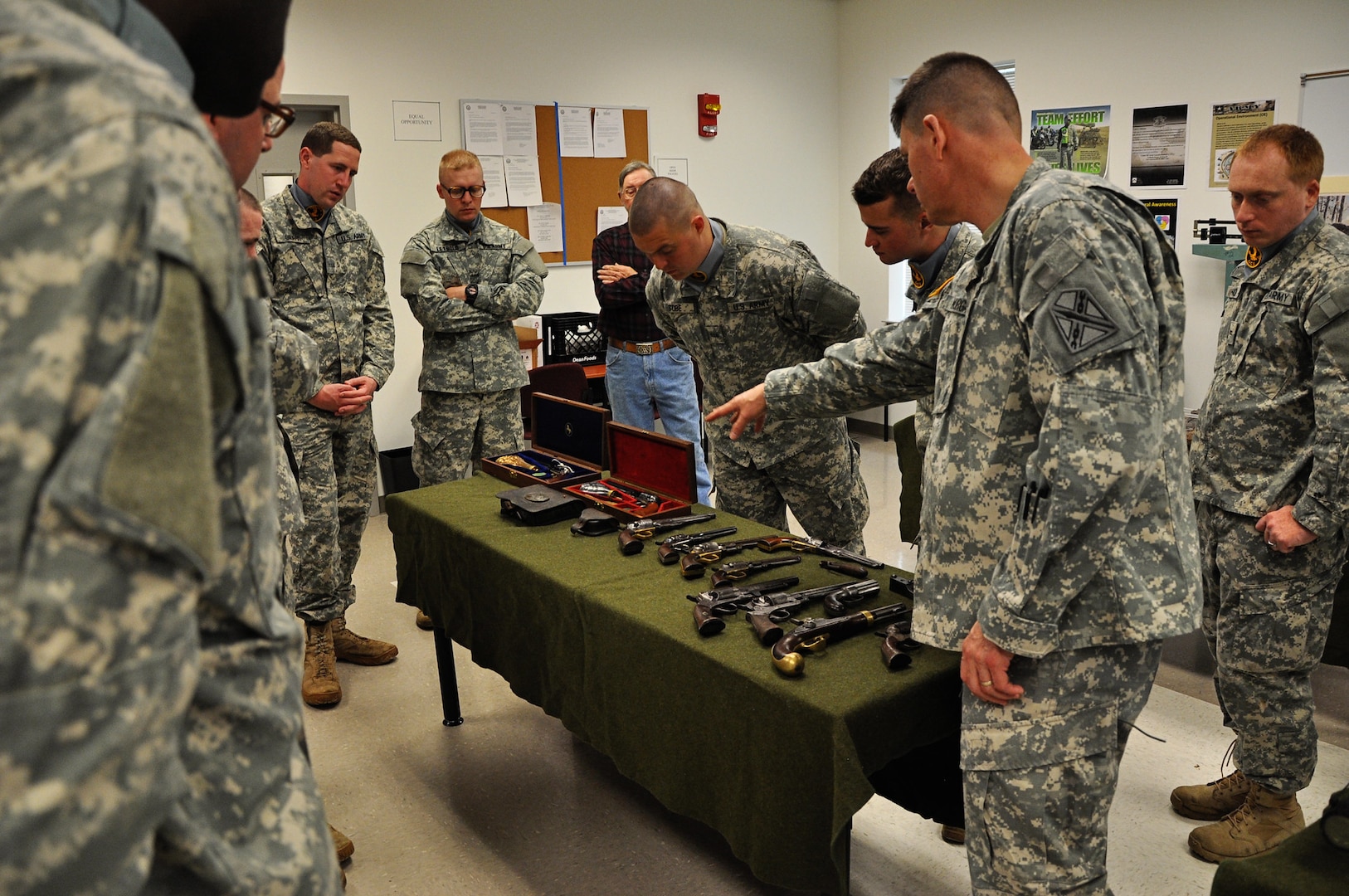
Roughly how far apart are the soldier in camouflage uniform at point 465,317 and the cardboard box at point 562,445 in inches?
38.5

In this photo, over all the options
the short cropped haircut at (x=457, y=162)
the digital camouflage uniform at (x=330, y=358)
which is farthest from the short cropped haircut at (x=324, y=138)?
the short cropped haircut at (x=457, y=162)

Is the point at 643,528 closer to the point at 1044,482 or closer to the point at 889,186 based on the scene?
the point at 889,186

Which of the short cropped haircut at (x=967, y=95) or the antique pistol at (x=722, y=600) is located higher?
the short cropped haircut at (x=967, y=95)

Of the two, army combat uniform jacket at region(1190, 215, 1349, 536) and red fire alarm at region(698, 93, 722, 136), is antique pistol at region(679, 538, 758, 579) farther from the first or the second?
red fire alarm at region(698, 93, 722, 136)

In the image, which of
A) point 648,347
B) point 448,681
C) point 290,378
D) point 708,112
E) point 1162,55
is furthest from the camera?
point 708,112

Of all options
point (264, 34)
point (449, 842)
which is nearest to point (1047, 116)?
point (449, 842)

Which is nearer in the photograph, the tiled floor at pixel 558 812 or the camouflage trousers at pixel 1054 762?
the camouflage trousers at pixel 1054 762

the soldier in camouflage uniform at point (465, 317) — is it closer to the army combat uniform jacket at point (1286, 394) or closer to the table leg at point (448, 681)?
the table leg at point (448, 681)

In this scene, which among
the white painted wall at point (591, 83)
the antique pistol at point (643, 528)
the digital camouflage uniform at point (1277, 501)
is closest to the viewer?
the digital camouflage uniform at point (1277, 501)

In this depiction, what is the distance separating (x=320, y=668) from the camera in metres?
3.70

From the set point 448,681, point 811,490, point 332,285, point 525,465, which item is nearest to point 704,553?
point 811,490

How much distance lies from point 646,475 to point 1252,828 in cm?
184

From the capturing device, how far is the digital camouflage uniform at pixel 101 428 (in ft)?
2.05

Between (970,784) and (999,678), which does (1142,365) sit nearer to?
(999,678)
